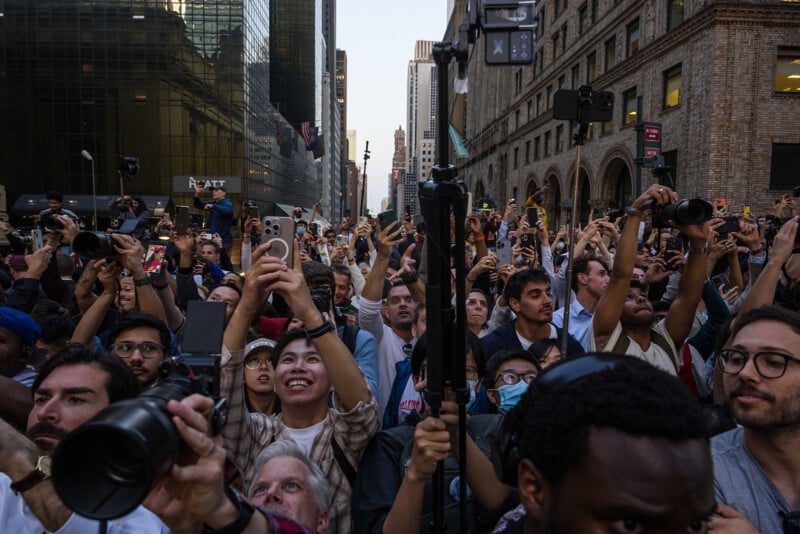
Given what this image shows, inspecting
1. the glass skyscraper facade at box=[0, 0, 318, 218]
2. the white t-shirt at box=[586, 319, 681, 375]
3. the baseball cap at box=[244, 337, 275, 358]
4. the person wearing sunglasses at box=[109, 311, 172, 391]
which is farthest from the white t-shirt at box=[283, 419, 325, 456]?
the glass skyscraper facade at box=[0, 0, 318, 218]

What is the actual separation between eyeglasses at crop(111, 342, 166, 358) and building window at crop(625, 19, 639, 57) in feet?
83.9

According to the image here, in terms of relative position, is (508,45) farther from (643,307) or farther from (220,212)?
(220,212)

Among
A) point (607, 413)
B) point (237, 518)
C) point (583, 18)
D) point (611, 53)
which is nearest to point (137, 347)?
point (237, 518)

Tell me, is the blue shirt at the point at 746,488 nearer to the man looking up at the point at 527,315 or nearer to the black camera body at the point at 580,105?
the man looking up at the point at 527,315

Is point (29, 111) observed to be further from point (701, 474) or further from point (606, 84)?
point (701, 474)

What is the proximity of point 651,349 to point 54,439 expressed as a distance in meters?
3.47

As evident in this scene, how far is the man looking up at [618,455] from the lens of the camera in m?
1.16

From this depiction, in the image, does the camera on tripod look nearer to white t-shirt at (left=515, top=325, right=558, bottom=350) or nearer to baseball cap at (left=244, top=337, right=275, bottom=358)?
baseball cap at (left=244, top=337, right=275, bottom=358)

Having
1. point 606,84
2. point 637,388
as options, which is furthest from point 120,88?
point 637,388

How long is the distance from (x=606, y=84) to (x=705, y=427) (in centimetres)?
2850

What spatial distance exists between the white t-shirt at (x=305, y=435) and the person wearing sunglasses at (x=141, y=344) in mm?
1068

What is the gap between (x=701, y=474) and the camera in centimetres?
118

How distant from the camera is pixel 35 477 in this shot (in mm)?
1746

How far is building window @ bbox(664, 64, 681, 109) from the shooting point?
2056 centimetres
